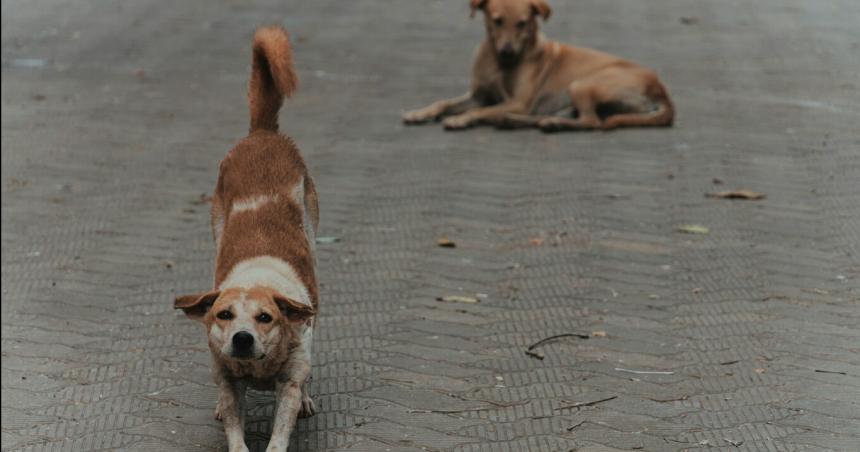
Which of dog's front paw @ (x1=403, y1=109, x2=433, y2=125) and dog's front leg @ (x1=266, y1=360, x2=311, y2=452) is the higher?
dog's front leg @ (x1=266, y1=360, x2=311, y2=452)

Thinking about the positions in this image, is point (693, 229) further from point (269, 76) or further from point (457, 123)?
point (457, 123)

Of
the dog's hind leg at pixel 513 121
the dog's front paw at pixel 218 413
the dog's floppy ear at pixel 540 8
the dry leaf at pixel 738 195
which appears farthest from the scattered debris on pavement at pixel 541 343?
the dog's floppy ear at pixel 540 8

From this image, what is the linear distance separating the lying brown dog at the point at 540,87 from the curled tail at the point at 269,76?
4202 millimetres

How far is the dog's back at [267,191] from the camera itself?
193 inches

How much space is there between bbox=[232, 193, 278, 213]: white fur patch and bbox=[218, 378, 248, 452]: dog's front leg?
0.83m

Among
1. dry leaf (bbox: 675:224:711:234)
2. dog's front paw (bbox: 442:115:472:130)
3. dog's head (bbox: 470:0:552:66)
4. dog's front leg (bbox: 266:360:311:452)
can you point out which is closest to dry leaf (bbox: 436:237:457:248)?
dry leaf (bbox: 675:224:711:234)

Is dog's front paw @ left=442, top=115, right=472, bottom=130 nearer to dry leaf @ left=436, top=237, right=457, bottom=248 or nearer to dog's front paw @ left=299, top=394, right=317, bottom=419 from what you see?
dry leaf @ left=436, top=237, right=457, bottom=248

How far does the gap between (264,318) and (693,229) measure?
355 centimetres

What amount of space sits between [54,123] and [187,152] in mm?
1347

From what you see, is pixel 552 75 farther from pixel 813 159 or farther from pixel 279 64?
pixel 279 64

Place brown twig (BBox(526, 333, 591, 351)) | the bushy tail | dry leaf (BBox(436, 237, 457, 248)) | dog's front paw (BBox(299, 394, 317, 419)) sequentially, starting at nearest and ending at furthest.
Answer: dog's front paw (BBox(299, 394, 317, 419)) → brown twig (BBox(526, 333, 591, 351)) → dry leaf (BBox(436, 237, 457, 248)) → the bushy tail

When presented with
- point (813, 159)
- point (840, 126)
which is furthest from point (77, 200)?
point (840, 126)

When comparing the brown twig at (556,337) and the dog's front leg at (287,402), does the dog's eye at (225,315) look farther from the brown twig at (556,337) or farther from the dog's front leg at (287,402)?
the brown twig at (556,337)

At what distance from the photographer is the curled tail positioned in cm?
545
